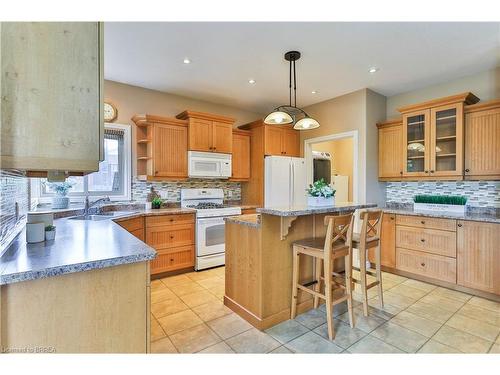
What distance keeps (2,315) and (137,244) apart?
23.9 inches

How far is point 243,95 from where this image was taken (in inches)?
167

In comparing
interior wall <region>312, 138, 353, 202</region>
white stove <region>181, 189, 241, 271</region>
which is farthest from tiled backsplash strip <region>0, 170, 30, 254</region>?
interior wall <region>312, 138, 353, 202</region>

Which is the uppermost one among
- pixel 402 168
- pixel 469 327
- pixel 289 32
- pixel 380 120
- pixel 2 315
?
pixel 289 32

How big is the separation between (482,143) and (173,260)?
4.19 meters

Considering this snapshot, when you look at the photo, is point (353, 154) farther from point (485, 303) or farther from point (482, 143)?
point (485, 303)

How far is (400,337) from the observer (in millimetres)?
2117

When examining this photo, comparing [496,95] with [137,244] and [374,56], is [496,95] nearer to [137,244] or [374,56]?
[374,56]

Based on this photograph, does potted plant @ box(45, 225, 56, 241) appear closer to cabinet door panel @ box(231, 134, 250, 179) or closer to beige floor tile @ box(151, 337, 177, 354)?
beige floor tile @ box(151, 337, 177, 354)

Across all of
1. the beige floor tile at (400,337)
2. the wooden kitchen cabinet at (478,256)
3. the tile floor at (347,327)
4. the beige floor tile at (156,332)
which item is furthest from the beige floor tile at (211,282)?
the wooden kitchen cabinet at (478,256)

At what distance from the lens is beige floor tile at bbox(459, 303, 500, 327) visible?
2396 millimetres

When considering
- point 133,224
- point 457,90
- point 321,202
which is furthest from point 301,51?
point 133,224

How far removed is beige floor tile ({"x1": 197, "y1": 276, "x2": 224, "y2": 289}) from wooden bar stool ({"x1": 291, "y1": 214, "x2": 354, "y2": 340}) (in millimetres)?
1175

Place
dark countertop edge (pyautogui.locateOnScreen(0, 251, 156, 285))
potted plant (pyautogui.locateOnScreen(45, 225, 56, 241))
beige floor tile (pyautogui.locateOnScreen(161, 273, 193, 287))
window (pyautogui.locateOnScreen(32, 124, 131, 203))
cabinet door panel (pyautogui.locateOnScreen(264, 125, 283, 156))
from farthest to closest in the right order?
cabinet door panel (pyautogui.locateOnScreen(264, 125, 283, 156))
window (pyautogui.locateOnScreen(32, 124, 131, 203))
beige floor tile (pyautogui.locateOnScreen(161, 273, 193, 287))
potted plant (pyautogui.locateOnScreen(45, 225, 56, 241))
dark countertop edge (pyautogui.locateOnScreen(0, 251, 156, 285))
